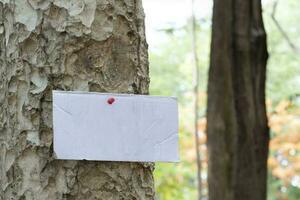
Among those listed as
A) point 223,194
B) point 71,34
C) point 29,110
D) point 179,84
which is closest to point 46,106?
point 29,110

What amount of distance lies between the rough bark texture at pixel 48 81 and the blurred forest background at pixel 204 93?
24.1ft

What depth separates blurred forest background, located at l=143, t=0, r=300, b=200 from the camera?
1116 centimetres

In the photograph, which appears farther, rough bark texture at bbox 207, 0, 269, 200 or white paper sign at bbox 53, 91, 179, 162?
rough bark texture at bbox 207, 0, 269, 200

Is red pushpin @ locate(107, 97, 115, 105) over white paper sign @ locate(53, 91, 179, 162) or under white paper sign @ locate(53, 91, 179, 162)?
over

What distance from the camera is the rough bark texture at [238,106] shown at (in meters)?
4.02

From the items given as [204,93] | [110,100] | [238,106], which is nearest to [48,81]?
[110,100]

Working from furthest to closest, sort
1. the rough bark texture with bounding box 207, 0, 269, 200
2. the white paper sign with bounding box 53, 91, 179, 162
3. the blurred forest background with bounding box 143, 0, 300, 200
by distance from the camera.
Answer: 1. the blurred forest background with bounding box 143, 0, 300, 200
2. the rough bark texture with bounding box 207, 0, 269, 200
3. the white paper sign with bounding box 53, 91, 179, 162

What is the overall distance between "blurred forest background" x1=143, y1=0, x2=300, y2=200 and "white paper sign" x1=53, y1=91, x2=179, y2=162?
24.0 ft

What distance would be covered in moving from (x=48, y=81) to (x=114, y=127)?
160 mm

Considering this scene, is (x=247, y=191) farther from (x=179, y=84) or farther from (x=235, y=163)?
(x=179, y=84)

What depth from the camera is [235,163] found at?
4.01 meters

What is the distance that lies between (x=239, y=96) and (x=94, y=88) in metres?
2.80

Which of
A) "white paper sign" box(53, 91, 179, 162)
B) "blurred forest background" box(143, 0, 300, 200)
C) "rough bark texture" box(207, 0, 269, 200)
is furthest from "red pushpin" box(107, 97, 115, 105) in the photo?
"blurred forest background" box(143, 0, 300, 200)

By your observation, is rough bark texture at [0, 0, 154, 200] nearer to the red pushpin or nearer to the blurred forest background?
the red pushpin
